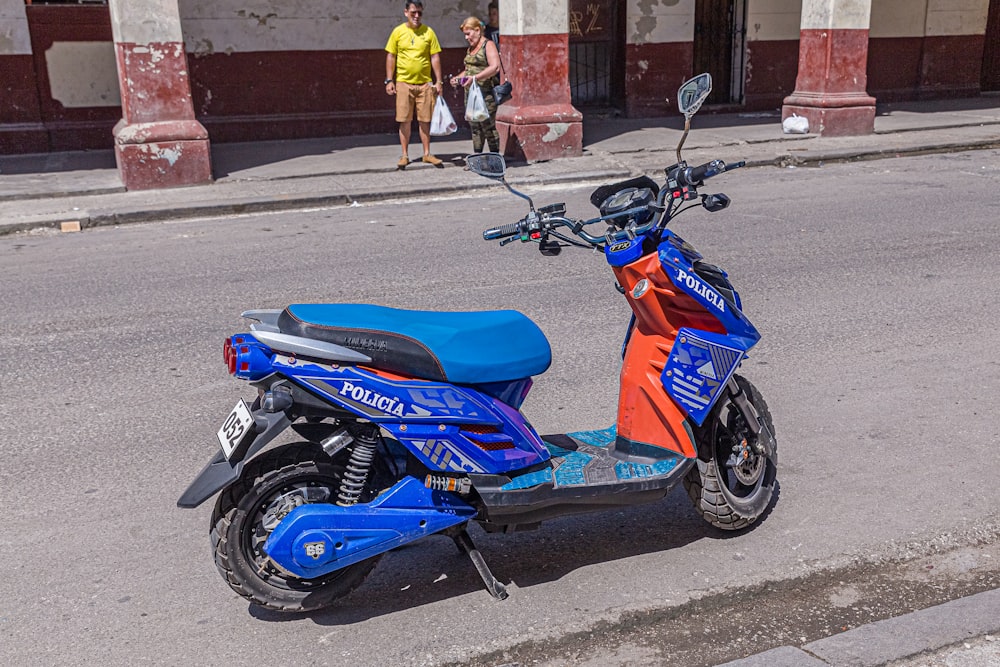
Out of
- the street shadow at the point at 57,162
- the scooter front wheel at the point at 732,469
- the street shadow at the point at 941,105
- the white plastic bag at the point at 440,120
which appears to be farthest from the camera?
the street shadow at the point at 941,105

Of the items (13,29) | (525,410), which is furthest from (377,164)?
(525,410)

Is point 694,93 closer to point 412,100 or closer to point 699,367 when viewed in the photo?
point 699,367

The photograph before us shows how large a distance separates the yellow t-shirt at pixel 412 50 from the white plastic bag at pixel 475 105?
627mm

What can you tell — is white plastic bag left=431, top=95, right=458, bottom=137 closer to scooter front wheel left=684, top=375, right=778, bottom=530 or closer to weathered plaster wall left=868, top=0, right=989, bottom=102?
scooter front wheel left=684, top=375, right=778, bottom=530

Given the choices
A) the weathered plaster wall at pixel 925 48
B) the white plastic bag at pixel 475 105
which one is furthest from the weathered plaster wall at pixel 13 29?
the weathered plaster wall at pixel 925 48

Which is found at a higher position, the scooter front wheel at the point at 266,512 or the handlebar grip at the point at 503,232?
the handlebar grip at the point at 503,232

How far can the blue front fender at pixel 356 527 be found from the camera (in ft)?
11.0

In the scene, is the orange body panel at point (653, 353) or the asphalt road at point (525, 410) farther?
the orange body panel at point (653, 353)

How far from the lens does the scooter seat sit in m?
3.37

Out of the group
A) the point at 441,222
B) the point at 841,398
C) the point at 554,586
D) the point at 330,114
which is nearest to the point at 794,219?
the point at 441,222

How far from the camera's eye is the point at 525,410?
5359 millimetres

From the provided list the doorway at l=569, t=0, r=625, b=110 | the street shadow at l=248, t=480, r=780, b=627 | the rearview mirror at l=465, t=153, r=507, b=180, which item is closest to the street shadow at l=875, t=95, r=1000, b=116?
the doorway at l=569, t=0, r=625, b=110

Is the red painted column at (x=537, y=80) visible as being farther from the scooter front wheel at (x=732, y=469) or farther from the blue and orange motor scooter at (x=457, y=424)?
the scooter front wheel at (x=732, y=469)

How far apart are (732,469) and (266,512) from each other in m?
1.80
